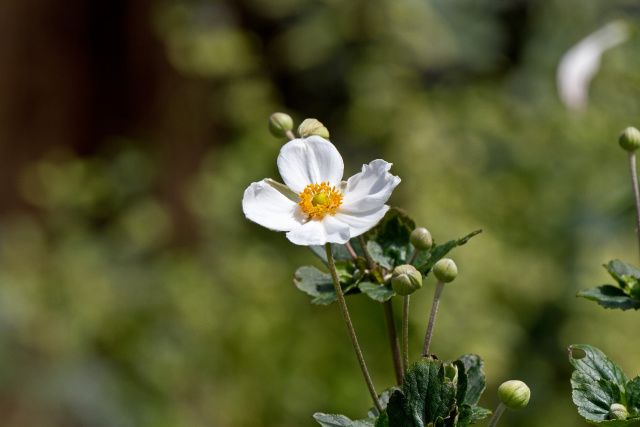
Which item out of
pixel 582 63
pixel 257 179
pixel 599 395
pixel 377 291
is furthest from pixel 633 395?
pixel 257 179

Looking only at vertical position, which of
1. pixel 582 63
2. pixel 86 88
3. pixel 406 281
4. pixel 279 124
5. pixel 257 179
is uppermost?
pixel 86 88

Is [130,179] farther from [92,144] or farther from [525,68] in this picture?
[525,68]

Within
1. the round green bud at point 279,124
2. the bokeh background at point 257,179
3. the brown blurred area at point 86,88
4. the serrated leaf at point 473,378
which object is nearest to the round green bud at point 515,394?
the serrated leaf at point 473,378

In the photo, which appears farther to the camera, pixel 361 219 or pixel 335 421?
pixel 361 219

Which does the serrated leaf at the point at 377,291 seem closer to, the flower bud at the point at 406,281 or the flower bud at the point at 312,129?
the flower bud at the point at 406,281

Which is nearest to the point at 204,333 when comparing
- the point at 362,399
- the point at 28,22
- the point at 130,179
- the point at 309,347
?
the point at 309,347

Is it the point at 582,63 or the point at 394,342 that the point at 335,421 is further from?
the point at 582,63

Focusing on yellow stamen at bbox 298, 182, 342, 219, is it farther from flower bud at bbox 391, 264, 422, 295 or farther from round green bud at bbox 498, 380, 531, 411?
round green bud at bbox 498, 380, 531, 411
